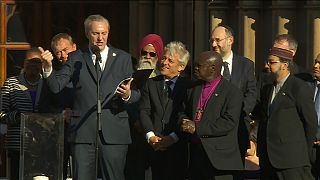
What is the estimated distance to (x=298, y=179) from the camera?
858 centimetres

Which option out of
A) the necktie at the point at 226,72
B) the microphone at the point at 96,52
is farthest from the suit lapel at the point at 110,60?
the necktie at the point at 226,72

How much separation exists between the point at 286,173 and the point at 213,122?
724 millimetres

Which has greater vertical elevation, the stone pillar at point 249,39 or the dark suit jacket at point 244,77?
the stone pillar at point 249,39

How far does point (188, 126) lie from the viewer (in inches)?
332

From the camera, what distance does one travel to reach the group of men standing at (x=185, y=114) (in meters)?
8.52

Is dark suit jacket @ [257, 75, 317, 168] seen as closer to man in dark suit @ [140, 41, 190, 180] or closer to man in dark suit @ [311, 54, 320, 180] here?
man in dark suit @ [311, 54, 320, 180]

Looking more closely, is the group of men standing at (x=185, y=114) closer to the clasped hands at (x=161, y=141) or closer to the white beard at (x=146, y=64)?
the clasped hands at (x=161, y=141)

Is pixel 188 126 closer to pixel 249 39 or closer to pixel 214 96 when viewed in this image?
pixel 214 96

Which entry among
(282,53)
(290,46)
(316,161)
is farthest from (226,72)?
(316,161)

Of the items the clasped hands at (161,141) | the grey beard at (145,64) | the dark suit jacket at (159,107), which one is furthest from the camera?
the grey beard at (145,64)

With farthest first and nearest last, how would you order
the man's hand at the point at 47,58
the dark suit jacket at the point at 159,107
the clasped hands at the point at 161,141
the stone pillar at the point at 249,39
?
the stone pillar at the point at 249,39
the dark suit jacket at the point at 159,107
the clasped hands at the point at 161,141
the man's hand at the point at 47,58

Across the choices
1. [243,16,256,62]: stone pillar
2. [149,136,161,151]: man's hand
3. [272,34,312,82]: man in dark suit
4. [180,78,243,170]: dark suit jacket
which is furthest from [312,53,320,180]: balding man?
→ [243,16,256,62]: stone pillar

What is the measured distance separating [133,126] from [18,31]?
4876 mm

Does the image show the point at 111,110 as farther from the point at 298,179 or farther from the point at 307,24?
the point at 307,24
